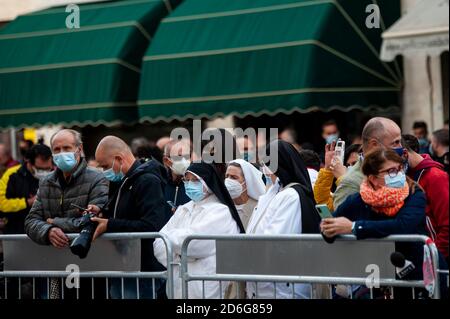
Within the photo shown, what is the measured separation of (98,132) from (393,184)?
1338 centimetres

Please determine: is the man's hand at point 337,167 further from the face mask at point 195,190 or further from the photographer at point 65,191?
the photographer at point 65,191

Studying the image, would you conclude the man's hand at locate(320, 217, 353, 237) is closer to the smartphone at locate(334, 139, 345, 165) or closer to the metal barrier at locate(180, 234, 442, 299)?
the metal barrier at locate(180, 234, 442, 299)

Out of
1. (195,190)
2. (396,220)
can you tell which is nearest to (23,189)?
(195,190)

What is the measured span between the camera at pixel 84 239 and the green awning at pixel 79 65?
31.1ft

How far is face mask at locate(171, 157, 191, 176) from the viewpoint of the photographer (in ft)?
31.1

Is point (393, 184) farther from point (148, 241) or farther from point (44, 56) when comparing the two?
point (44, 56)

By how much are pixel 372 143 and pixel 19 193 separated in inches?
202

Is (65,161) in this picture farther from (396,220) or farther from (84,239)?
(396,220)

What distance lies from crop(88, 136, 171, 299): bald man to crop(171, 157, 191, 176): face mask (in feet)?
3.55

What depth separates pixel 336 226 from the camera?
6.51 m

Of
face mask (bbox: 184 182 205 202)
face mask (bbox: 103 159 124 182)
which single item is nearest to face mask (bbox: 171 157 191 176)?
face mask (bbox: 103 159 124 182)

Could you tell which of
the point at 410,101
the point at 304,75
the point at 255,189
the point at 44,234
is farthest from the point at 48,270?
the point at 410,101

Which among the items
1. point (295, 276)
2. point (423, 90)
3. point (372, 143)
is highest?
point (423, 90)

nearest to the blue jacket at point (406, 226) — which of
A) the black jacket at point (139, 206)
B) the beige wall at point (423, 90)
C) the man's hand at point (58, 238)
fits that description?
Answer: the black jacket at point (139, 206)
